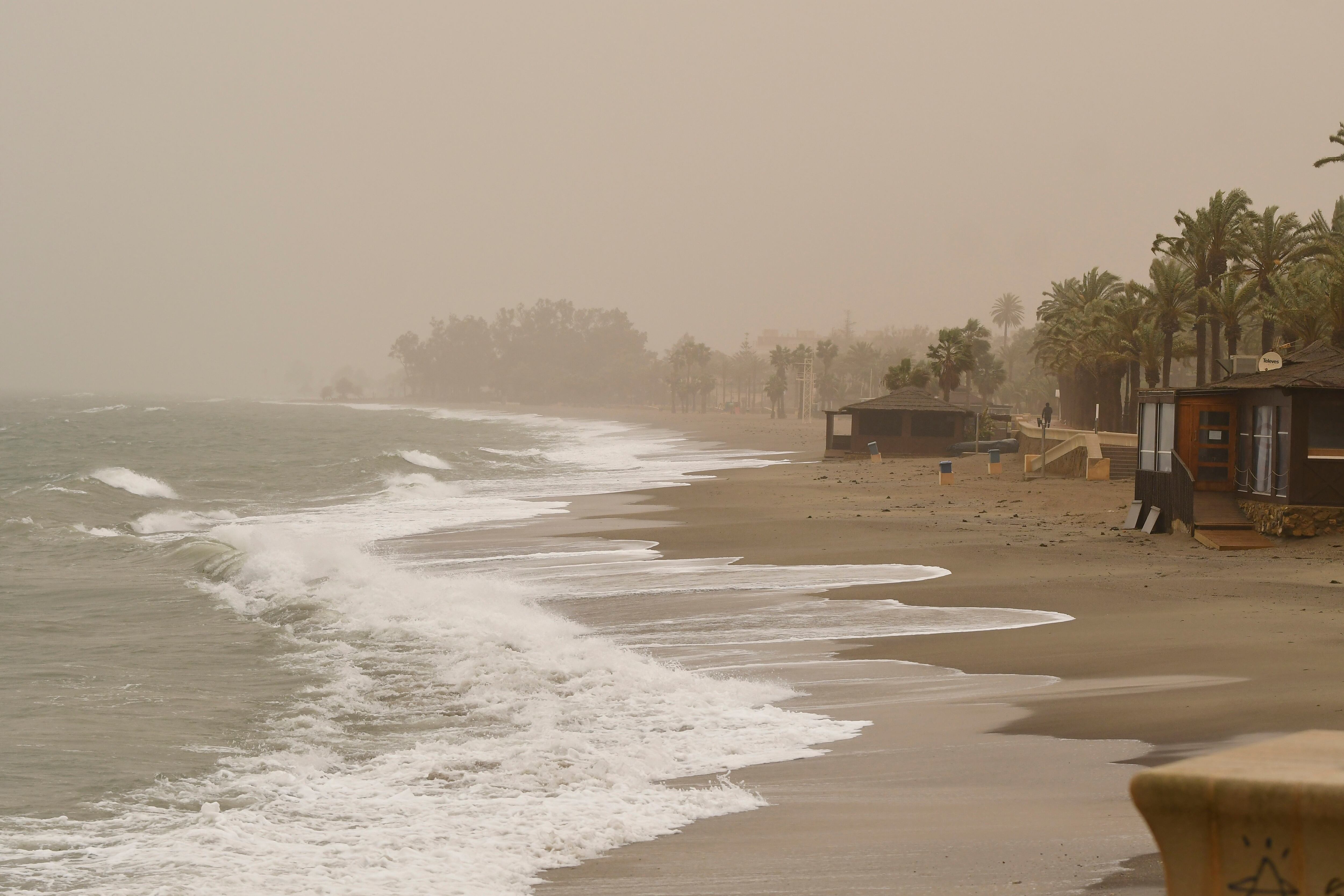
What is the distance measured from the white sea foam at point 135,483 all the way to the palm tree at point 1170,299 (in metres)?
41.2

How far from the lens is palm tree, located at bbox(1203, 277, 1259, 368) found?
151 feet

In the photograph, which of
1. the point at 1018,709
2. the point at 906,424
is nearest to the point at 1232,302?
the point at 906,424

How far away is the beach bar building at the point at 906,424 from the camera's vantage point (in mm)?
57031

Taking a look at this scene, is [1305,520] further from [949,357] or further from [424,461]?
[949,357]

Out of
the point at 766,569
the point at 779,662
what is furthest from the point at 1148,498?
the point at 779,662

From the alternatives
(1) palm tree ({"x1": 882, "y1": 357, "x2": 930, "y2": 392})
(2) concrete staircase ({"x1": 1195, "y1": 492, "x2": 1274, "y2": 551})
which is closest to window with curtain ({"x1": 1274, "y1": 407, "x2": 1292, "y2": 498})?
(2) concrete staircase ({"x1": 1195, "y1": 492, "x2": 1274, "y2": 551})

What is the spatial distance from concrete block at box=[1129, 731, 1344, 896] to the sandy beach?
14.5 feet

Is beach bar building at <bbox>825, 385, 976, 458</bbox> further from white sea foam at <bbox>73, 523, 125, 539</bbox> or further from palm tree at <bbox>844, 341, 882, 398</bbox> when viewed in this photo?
palm tree at <bbox>844, 341, 882, 398</bbox>

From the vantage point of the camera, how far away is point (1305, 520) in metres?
21.5

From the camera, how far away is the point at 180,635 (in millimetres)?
16297

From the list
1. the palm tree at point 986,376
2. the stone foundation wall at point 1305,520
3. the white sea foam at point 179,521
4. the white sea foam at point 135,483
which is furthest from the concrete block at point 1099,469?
the palm tree at point 986,376

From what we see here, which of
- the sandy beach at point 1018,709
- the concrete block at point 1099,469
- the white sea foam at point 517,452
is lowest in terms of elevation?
the sandy beach at point 1018,709

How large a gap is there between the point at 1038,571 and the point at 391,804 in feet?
44.3

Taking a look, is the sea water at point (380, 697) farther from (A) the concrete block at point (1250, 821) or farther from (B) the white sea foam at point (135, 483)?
(B) the white sea foam at point (135, 483)
